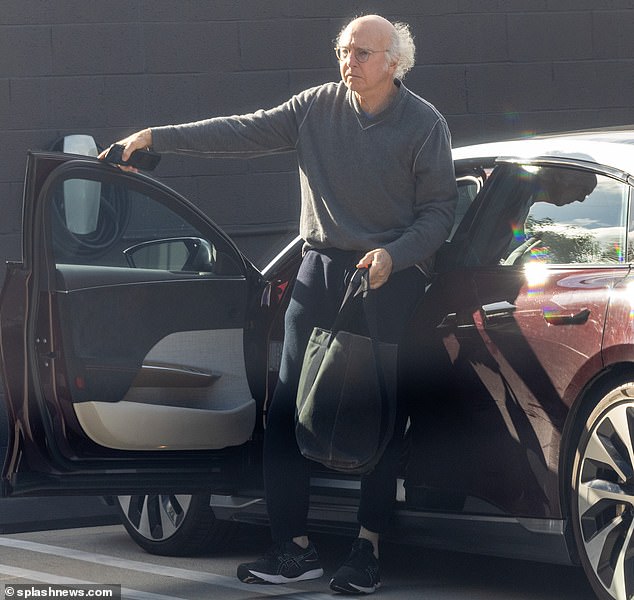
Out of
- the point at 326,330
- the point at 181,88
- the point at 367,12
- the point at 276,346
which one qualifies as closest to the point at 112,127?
the point at 181,88

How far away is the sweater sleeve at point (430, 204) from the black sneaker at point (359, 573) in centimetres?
91

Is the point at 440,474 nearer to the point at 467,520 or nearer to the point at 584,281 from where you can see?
the point at 467,520

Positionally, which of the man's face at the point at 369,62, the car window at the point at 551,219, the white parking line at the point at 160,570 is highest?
the man's face at the point at 369,62

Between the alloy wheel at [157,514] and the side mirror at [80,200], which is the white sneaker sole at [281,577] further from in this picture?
the side mirror at [80,200]

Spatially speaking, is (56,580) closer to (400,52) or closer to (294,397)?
(294,397)

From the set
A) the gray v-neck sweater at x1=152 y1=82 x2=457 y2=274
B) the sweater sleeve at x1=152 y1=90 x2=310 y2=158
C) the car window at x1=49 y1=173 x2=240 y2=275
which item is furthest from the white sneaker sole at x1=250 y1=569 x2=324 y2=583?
the car window at x1=49 y1=173 x2=240 y2=275

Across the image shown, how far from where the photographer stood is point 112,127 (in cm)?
918

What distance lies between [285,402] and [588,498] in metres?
1.11

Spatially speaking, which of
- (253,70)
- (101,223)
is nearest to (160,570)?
(101,223)

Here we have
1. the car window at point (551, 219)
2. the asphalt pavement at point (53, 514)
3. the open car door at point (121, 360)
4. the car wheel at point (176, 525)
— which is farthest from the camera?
the asphalt pavement at point (53, 514)

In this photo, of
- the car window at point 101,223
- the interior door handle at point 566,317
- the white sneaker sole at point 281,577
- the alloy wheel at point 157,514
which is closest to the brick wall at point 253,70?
the car window at point 101,223

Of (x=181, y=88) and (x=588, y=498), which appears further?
(x=181, y=88)

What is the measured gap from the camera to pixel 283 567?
15.3 ft

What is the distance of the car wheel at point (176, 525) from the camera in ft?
17.7
